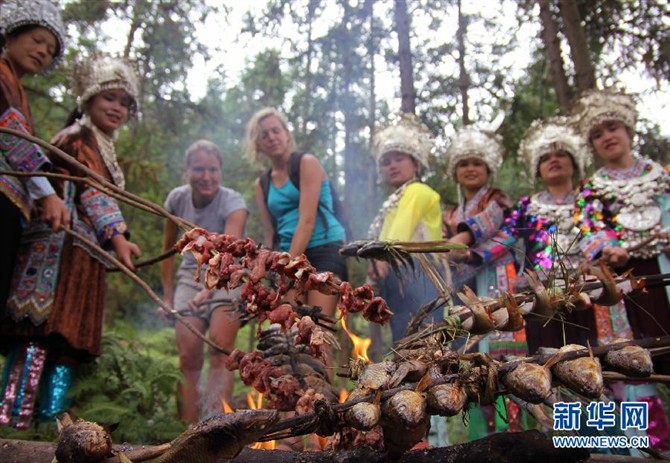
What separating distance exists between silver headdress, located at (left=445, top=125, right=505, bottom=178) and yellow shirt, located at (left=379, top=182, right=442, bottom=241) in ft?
2.42

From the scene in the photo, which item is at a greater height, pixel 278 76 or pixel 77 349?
pixel 278 76

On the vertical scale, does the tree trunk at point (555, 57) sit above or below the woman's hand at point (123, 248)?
above

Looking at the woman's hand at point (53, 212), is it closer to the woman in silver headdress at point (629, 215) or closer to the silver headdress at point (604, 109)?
the woman in silver headdress at point (629, 215)

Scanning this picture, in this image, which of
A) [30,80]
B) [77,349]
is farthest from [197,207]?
[30,80]

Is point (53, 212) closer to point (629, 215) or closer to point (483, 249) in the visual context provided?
point (483, 249)

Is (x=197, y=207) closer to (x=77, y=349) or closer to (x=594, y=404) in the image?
A: (x=77, y=349)

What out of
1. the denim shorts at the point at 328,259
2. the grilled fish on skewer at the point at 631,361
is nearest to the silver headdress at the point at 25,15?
the denim shorts at the point at 328,259

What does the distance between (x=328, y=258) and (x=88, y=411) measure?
84.2 inches

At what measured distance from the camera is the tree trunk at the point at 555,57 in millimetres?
6957

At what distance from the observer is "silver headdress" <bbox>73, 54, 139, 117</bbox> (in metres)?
4.16

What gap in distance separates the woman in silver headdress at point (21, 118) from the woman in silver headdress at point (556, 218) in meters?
3.31

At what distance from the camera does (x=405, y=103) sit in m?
7.31

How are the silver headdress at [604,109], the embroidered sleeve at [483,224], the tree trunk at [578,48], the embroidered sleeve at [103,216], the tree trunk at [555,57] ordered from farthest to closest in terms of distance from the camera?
the tree trunk at [555,57]
the tree trunk at [578,48]
the embroidered sleeve at [483,224]
the silver headdress at [604,109]
the embroidered sleeve at [103,216]

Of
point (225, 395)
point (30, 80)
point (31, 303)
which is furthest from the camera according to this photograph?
point (30, 80)
